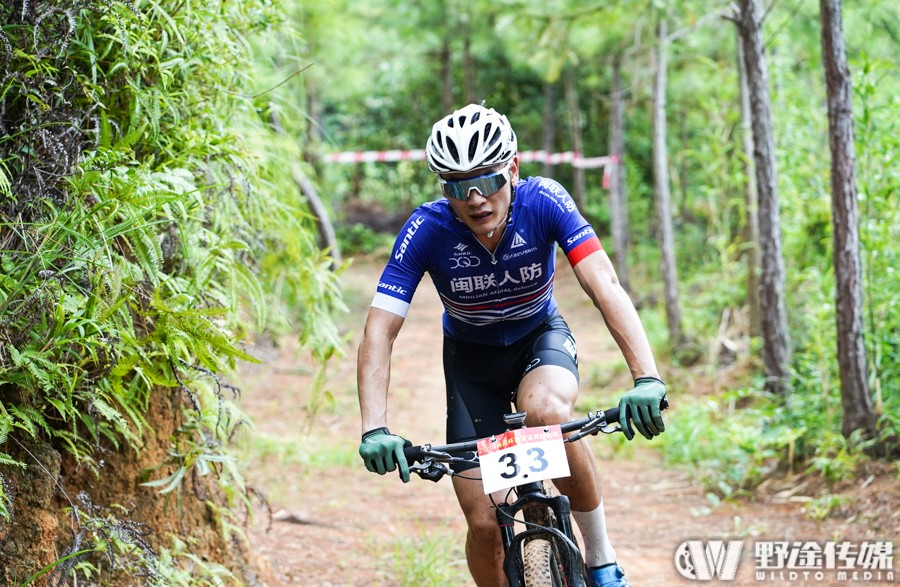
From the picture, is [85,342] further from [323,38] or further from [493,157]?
[323,38]

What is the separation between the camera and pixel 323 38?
43.6 ft

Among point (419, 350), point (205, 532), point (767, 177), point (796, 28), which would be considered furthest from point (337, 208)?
point (205, 532)

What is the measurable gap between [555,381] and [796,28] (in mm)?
9180

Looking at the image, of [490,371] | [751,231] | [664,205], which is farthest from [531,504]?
[664,205]

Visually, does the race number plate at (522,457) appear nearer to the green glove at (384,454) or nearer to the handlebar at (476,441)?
the handlebar at (476,441)

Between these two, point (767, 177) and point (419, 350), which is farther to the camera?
point (419, 350)

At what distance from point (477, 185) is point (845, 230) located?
358 centimetres

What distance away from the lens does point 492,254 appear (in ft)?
11.6

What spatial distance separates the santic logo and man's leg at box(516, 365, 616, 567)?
1.93 meters

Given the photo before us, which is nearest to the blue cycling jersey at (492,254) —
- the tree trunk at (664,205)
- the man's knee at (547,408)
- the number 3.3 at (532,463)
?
the man's knee at (547,408)

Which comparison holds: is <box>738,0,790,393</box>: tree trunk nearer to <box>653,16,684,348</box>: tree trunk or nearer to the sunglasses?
<box>653,16,684,348</box>: tree trunk

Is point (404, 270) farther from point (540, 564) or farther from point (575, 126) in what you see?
point (575, 126)

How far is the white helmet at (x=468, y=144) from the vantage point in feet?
10.8

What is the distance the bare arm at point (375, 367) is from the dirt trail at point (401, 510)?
1.33m
